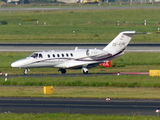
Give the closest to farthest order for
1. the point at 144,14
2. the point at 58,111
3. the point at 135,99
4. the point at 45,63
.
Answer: the point at 58,111, the point at 135,99, the point at 45,63, the point at 144,14

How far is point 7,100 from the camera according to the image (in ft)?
111

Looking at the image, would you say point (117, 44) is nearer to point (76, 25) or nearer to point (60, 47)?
point (60, 47)

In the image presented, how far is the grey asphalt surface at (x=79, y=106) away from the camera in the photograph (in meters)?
28.4

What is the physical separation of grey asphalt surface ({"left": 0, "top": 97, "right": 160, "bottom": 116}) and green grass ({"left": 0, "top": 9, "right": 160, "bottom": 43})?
50428mm

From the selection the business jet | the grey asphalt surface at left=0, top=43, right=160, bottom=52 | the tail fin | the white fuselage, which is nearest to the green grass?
the grey asphalt surface at left=0, top=43, right=160, bottom=52

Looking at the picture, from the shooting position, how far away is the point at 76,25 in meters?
111

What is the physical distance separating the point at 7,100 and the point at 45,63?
18.6 metres

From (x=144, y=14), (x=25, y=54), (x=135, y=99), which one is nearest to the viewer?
(x=135, y=99)

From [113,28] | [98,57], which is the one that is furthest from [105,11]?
[98,57]

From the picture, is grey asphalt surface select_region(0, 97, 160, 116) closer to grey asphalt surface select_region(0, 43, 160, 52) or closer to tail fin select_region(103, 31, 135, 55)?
tail fin select_region(103, 31, 135, 55)

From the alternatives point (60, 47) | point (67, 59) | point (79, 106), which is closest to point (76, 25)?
point (60, 47)

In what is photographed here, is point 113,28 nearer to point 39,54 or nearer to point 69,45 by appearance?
point 69,45

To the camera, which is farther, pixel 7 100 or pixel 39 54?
pixel 39 54

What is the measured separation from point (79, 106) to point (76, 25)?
81.1 m
